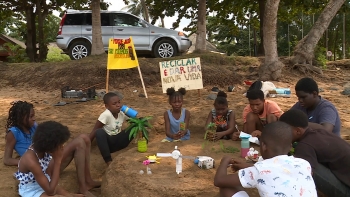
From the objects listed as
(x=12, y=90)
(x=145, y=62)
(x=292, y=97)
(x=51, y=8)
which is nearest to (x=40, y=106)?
(x=12, y=90)

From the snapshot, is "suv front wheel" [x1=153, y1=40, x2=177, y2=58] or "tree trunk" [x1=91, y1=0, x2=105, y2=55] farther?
"suv front wheel" [x1=153, y1=40, x2=177, y2=58]

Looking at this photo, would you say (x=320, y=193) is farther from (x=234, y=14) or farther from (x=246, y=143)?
(x=234, y=14)

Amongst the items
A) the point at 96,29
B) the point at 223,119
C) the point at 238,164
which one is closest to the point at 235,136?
the point at 223,119

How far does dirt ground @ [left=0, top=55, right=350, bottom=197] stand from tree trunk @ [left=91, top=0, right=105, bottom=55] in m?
0.49

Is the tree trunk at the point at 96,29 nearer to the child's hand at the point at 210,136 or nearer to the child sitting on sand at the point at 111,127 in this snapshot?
the child sitting on sand at the point at 111,127

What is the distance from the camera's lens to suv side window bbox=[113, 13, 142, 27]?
37.2 feet

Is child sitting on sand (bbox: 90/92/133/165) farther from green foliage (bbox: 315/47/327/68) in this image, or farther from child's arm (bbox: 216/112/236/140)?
green foliage (bbox: 315/47/327/68)

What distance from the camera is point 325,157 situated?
283 cm

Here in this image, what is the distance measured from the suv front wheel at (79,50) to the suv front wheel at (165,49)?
7.09ft

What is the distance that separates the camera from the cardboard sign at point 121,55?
756 centimetres

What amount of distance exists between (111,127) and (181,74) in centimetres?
278

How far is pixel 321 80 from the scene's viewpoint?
389 inches

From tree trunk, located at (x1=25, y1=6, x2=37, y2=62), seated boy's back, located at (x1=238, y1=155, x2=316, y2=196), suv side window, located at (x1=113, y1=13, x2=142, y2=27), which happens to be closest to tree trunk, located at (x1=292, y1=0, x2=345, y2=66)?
suv side window, located at (x1=113, y1=13, x2=142, y2=27)

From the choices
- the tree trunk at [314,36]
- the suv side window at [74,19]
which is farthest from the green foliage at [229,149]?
the suv side window at [74,19]
